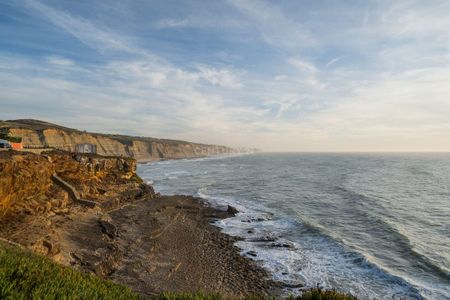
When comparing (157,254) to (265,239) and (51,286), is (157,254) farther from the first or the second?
(51,286)

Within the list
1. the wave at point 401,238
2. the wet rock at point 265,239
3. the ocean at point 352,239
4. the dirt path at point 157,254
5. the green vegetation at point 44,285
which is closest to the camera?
the green vegetation at point 44,285

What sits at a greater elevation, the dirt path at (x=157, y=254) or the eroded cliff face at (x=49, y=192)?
the eroded cliff face at (x=49, y=192)

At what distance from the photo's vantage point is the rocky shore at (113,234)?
17.6 metres

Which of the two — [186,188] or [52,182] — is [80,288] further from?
[186,188]

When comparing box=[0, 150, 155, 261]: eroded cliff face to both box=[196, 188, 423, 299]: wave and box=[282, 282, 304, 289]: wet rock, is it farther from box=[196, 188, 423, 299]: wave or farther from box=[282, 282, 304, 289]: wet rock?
box=[196, 188, 423, 299]: wave

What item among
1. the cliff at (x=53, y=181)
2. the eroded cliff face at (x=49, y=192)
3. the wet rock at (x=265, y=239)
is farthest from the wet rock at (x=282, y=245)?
the cliff at (x=53, y=181)

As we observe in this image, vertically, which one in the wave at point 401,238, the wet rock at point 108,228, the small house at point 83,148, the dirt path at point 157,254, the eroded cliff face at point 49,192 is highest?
the small house at point 83,148

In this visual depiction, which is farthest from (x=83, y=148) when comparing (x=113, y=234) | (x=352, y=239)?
(x=352, y=239)

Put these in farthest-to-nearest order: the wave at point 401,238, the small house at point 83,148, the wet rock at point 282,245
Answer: the small house at point 83,148 < the wet rock at point 282,245 < the wave at point 401,238

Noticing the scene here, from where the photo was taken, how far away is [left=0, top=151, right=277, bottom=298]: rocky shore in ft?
57.6

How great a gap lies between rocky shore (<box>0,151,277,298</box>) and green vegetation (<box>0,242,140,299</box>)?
697 cm

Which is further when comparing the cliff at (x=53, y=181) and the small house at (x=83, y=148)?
the small house at (x=83, y=148)

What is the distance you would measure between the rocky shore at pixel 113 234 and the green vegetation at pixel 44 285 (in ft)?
22.9

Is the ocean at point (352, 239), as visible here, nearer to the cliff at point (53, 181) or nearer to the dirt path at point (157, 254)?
the dirt path at point (157, 254)
